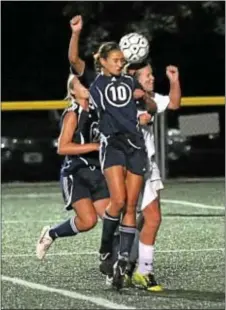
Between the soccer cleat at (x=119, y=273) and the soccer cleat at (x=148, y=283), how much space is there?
0.53 feet

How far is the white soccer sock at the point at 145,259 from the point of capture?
826 centimetres

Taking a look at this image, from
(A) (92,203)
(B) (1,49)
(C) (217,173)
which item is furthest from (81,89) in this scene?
(B) (1,49)

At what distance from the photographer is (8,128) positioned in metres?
23.2

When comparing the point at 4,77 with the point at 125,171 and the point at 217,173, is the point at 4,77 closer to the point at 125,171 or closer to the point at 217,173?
the point at 217,173

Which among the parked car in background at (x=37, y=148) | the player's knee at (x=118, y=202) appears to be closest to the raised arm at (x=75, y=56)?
the player's knee at (x=118, y=202)

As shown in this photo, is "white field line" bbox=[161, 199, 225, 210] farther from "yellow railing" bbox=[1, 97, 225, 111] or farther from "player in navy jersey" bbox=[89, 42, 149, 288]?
"player in navy jersey" bbox=[89, 42, 149, 288]

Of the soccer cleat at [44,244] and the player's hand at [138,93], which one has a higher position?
the player's hand at [138,93]

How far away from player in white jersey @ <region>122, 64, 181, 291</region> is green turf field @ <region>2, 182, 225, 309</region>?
0.68 ft

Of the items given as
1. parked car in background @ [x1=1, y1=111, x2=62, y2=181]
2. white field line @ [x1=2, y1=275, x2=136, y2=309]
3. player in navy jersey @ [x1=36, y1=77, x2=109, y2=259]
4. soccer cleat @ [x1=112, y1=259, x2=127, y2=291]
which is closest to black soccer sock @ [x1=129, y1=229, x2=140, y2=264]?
soccer cleat @ [x1=112, y1=259, x2=127, y2=291]

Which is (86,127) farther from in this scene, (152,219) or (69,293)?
(69,293)

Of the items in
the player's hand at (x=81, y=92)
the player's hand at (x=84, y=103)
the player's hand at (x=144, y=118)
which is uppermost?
the player's hand at (x=81, y=92)

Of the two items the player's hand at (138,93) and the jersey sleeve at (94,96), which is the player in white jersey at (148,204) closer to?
the player's hand at (138,93)

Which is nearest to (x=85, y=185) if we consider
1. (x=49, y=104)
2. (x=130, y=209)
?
(x=130, y=209)

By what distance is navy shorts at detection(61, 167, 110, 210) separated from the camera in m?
9.02
